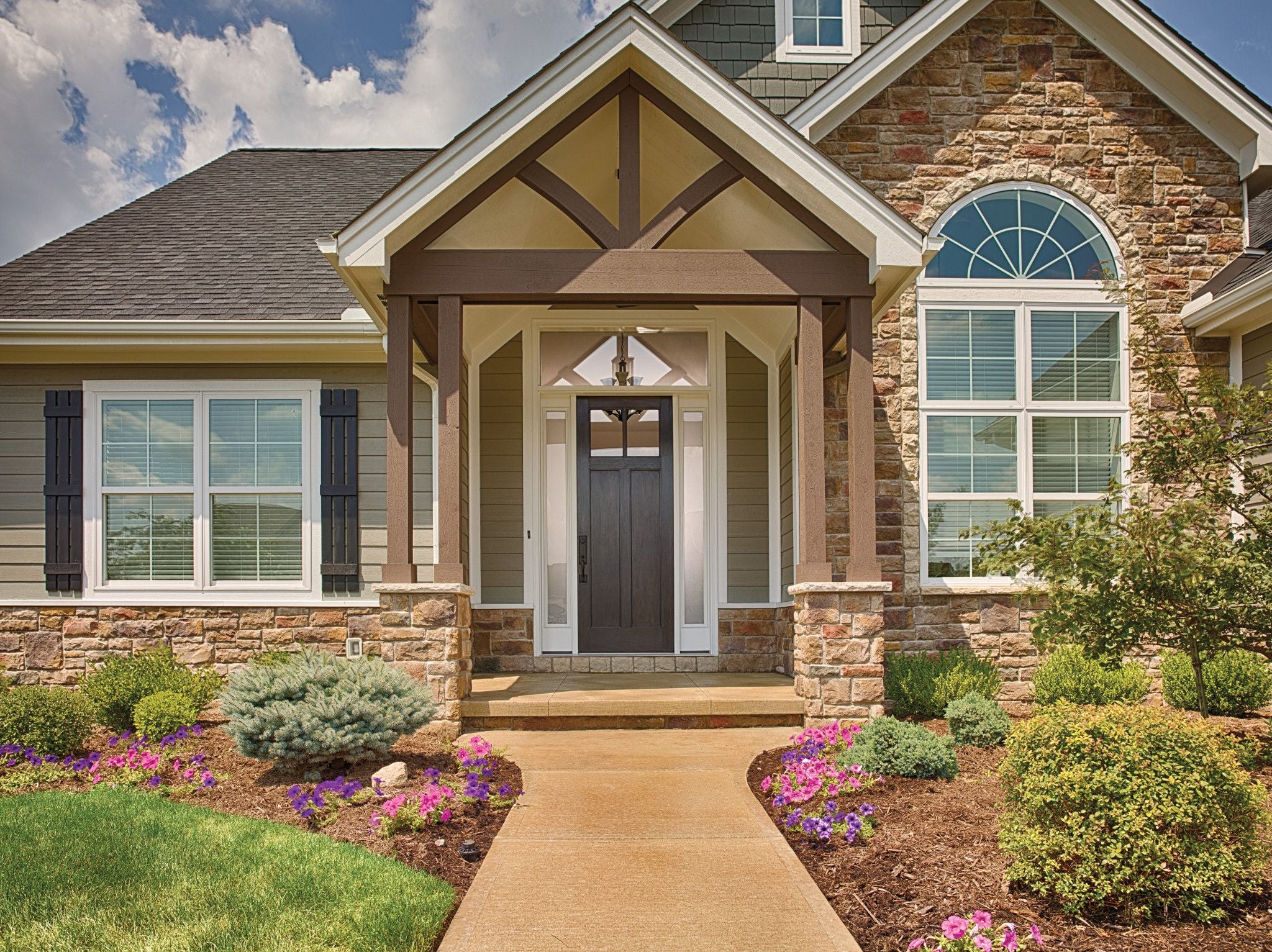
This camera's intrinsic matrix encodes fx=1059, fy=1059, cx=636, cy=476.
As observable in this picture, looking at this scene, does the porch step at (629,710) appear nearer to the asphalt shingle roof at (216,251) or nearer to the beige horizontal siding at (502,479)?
the beige horizontal siding at (502,479)

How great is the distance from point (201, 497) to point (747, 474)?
174 inches

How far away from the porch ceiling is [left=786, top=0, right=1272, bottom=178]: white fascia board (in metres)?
1.63

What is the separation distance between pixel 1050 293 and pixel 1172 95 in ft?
6.23

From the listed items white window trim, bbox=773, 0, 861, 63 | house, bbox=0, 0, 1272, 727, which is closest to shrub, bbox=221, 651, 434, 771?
house, bbox=0, 0, 1272, 727

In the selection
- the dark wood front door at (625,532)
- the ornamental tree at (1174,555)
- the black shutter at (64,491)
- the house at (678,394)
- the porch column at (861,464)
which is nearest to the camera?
the ornamental tree at (1174,555)

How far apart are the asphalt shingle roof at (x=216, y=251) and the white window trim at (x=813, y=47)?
339 cm

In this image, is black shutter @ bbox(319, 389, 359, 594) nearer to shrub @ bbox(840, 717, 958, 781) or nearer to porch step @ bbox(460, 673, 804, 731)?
porch step @ bbox(460, 673, 804, 731)

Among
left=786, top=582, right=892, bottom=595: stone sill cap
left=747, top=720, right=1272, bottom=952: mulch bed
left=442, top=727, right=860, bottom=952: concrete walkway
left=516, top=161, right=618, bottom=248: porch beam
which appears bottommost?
left=442, top=727, right=860, bottom=952: concrete walkway

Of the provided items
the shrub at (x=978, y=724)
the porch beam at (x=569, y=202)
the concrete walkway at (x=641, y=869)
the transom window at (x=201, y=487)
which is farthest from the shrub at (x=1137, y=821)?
the transom window at (x=201, y=487)

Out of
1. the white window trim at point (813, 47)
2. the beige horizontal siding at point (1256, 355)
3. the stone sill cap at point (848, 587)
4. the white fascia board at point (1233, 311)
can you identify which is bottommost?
the stone sill cap at point (848, 587)

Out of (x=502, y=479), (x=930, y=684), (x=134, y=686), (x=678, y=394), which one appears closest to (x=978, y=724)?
(x=930, y=684)

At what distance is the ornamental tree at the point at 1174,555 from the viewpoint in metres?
4.95

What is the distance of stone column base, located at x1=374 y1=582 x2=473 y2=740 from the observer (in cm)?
643

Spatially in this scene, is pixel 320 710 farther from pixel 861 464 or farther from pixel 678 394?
pixel 678 394
